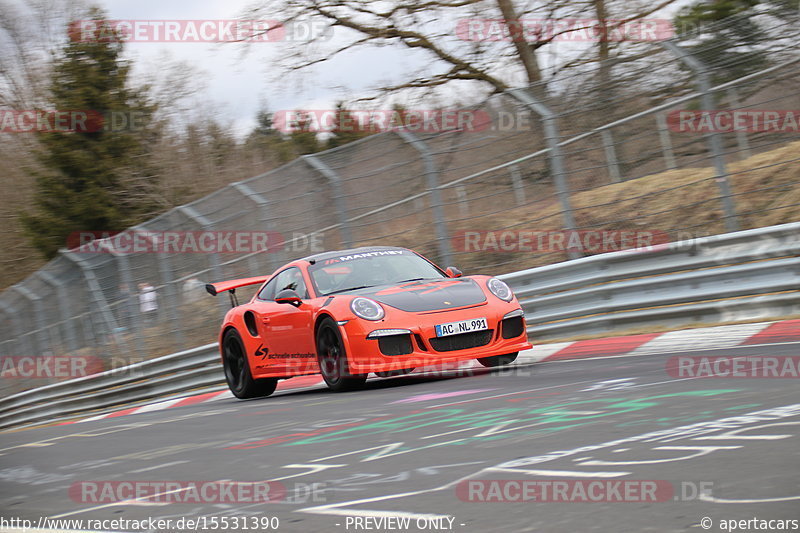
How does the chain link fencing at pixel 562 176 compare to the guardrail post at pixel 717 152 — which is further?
the chain link fencing at pixel 562 176

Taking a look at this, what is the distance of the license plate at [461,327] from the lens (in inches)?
319

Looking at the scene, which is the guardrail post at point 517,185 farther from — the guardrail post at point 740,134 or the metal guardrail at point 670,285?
the guardrail post at point 740,134

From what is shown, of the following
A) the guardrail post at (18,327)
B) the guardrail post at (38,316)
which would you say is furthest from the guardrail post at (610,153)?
the guardrail post at (18,327)

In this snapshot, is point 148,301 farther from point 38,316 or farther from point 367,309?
point 367,309

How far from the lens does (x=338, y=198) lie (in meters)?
12.6

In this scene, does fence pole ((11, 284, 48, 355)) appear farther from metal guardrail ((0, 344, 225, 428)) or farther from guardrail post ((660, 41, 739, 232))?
guardrail post ((660, 41, 739, 232))

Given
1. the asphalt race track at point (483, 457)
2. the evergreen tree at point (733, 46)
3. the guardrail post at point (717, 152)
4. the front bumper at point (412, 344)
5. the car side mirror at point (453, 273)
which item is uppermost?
the evergreen tree at point (733, 46)

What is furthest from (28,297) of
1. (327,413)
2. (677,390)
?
(677,390)

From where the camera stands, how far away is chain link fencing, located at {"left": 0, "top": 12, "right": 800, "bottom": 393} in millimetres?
9977

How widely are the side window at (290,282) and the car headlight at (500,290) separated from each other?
5.41 feet

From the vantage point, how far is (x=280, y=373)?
31.4 feet

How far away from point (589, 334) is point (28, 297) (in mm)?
13169

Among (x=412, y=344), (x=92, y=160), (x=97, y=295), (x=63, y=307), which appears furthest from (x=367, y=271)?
(x=92, y=160)

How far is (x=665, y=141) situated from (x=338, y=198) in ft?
12.8
